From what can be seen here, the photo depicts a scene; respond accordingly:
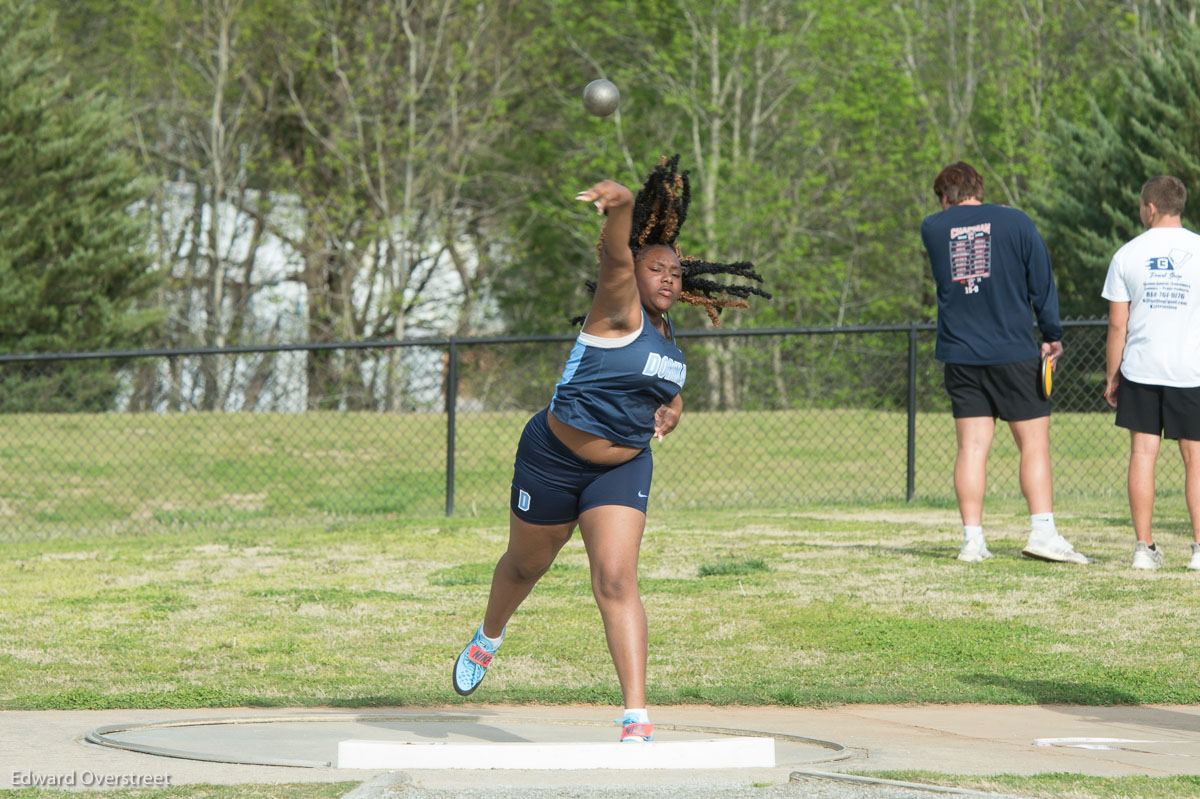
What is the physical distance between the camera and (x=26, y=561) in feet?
32.3

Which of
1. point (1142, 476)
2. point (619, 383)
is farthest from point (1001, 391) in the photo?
point (619, 383)

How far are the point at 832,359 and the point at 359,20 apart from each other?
1725 cm

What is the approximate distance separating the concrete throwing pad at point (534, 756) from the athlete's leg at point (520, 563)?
0.80m

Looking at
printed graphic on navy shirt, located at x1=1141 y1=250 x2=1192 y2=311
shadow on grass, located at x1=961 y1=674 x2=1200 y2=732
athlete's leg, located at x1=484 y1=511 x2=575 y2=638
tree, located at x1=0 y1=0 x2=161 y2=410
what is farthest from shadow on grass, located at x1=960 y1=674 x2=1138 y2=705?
tree, located at x1=0 y1=0 x2=161 y2=410

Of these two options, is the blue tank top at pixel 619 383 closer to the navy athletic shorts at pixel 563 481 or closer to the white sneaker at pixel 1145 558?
the navy athletic shorts at pixel 563 481

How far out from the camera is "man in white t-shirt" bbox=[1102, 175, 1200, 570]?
25.5 ft

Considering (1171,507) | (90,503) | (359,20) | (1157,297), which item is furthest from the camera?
(359,20)

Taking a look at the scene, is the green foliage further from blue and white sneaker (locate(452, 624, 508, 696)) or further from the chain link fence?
blue and white sneaker (locate(452, 624, 508, 696))

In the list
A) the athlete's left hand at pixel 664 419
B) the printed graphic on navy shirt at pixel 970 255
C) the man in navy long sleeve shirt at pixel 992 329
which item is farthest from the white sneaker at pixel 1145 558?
the athlete's left hand at pixel 664 419

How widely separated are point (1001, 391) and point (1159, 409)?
0.90 meters

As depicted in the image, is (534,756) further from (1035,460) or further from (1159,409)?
(1159,409)

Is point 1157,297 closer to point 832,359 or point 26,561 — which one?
point 26,561

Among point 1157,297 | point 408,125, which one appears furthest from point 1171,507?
point 408,125

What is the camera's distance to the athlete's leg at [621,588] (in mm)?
4391
